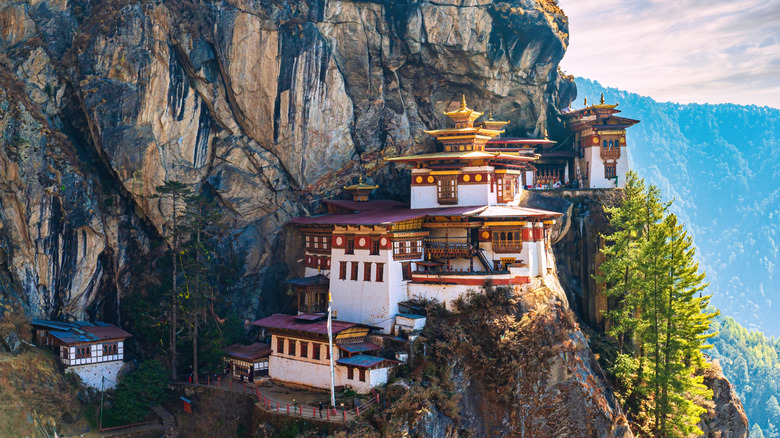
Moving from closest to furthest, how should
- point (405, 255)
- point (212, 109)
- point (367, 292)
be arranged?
point (367, 292) → point (405, 255) → point (212, 109)

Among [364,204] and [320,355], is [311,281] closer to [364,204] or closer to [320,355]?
[320,355]

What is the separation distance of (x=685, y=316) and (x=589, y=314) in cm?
1062

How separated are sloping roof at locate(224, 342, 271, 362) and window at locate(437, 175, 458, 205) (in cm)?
1407

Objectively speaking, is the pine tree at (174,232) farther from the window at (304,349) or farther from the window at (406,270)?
the window at (406,270)

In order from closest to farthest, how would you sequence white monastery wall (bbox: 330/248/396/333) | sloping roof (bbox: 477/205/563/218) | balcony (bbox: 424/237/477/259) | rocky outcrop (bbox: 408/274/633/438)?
1. rocky outcrop (bbox: 408/274/633/438)
2. white monastery wall (bbox: 330/248/396/333)
3. sloping roof (bbox: 477/205/563/218)
4. balcony (bbox: 424/237/477/259)

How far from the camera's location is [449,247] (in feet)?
146

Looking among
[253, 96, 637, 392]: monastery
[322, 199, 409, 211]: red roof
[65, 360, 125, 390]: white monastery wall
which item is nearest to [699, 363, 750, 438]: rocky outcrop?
[253, 96, 637, 392]: monastery

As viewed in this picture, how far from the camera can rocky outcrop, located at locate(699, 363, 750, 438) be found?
47.4 m

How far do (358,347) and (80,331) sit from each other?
1504 cm

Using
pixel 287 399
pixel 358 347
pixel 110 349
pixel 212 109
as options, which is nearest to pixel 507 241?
pixel 358 347

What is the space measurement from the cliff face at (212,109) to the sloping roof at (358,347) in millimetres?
10882

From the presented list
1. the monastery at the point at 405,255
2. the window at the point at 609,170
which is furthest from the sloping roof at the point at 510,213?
the window at the point at 609,170

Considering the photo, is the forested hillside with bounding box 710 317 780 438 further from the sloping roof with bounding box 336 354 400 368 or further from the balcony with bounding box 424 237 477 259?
the sloping roof with bounding box 336 354 400 368

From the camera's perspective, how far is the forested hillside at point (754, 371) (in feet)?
430
